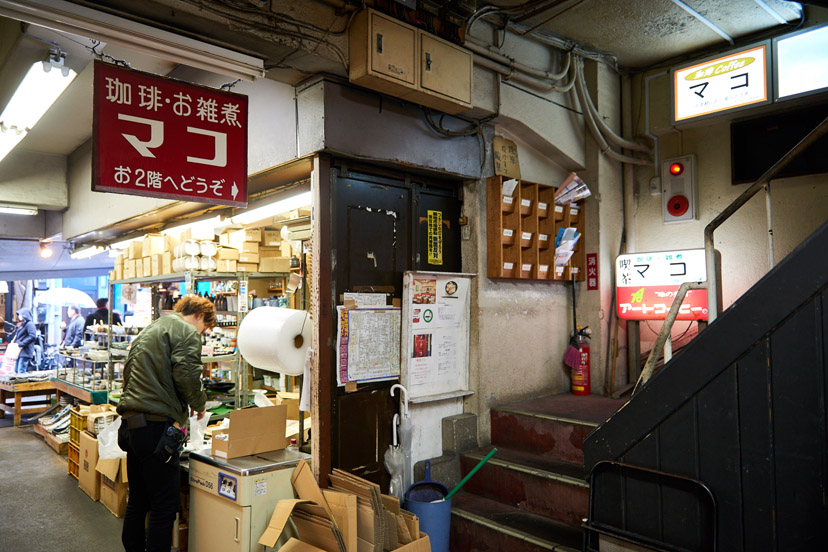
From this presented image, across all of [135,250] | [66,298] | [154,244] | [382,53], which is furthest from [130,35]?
[66,298]

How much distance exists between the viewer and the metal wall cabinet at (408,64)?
3.62m

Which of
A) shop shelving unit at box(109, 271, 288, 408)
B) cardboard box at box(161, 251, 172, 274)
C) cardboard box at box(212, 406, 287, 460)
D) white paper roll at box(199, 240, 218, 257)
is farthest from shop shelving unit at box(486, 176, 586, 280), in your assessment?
cardboard box at box(161, 251, 172, 274)

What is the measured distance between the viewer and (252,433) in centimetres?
398

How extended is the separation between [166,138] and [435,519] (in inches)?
122

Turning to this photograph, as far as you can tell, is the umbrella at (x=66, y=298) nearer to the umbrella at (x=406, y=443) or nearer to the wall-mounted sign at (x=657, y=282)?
the umbrella at (x=406, y=443)

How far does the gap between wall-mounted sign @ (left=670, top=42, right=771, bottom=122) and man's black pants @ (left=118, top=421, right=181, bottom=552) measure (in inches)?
206

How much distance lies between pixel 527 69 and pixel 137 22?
10.7 feet

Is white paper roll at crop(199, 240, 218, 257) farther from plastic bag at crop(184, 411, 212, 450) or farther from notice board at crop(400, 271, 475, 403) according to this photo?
notice board at crop(400, 271, 475, 403)

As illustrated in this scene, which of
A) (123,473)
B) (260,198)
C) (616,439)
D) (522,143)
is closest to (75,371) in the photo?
(123,473)

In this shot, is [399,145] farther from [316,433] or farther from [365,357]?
[316,433]

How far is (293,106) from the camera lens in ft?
13.4

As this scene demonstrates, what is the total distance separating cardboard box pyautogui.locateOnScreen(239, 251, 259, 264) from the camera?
676 cm

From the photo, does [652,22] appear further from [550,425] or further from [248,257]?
[248,257]

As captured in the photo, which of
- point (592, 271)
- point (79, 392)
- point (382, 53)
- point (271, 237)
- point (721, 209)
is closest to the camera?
point (382, 53)
